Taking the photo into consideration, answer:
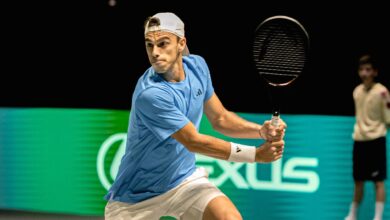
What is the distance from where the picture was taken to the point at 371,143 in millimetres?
6543

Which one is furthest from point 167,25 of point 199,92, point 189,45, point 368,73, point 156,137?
point 189,45

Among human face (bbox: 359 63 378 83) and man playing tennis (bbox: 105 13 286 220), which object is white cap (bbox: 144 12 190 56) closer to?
man playing tennis (bbox: 105 13 286 220)

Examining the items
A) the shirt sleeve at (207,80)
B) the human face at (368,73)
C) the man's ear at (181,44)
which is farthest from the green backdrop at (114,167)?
the man's ear at (181,44)

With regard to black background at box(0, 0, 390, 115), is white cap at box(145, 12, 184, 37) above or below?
above

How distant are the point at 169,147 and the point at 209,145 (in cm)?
20

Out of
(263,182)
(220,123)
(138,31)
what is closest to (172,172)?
(220,123)

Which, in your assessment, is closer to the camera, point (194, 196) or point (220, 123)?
point (194, 196)

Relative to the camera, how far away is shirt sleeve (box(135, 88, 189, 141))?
3.81 metres

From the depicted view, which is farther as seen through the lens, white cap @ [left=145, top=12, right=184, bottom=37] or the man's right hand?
white cap @ [left=145, top=12, right=184, bottom=37]

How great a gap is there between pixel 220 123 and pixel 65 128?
132 inches

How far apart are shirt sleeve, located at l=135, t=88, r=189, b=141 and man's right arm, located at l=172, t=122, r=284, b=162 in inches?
1.5

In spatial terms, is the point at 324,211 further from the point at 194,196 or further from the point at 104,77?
the point at 104,77

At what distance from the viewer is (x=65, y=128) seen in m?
7.46

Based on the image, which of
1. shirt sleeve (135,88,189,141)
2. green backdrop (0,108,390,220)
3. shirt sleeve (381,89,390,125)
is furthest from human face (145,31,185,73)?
shirt sleeve (381,89,390,125)
